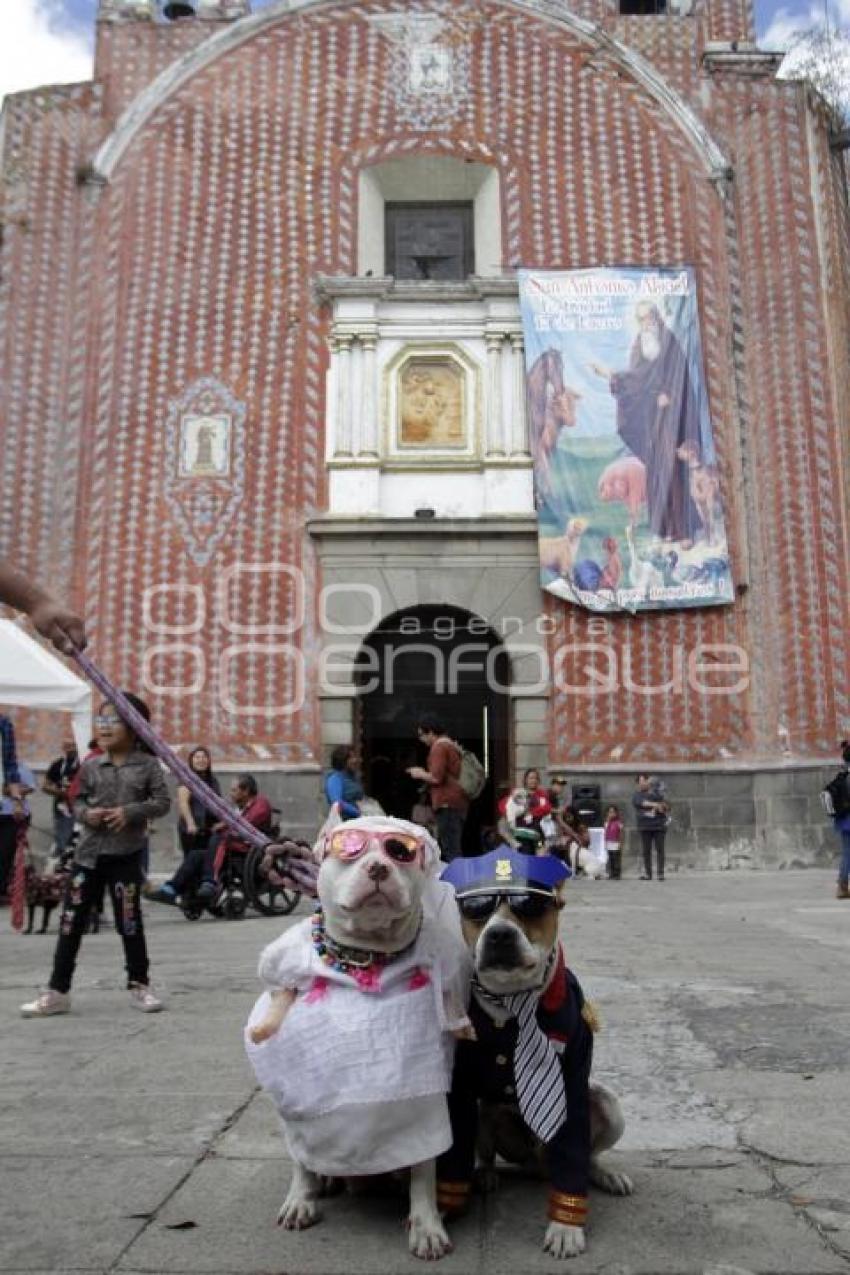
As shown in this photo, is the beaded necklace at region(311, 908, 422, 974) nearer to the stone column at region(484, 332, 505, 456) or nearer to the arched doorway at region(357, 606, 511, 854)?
the arched doorway at region(357, 606, 511, 854)

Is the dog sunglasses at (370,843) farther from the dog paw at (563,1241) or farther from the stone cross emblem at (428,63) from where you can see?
the stone cross emblem at (428,63)

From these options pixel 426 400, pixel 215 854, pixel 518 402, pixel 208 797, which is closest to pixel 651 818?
pixel 215 854

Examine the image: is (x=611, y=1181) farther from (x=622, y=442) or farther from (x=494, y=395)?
(x=494, y=395)

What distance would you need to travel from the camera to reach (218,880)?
9.02 meters

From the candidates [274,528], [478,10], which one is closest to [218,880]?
[274,528]

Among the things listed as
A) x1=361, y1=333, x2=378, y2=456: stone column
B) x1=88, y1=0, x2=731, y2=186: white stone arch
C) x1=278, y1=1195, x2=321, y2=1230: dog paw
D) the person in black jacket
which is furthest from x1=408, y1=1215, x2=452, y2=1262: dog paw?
x1=88, y1=0, x2=731, y2=186: white stone arch

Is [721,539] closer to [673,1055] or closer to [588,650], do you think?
[588,650]

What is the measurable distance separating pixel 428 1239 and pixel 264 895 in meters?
7.94

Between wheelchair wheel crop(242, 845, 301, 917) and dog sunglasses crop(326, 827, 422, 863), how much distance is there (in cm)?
627

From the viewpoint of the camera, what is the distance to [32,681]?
297 inches

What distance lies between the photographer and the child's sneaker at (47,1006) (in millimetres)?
4645

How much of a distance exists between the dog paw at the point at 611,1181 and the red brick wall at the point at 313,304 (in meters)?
10.9

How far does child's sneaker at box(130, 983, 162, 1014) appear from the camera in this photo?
15.5 ft

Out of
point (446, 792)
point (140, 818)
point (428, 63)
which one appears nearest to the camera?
point (140, 818)
